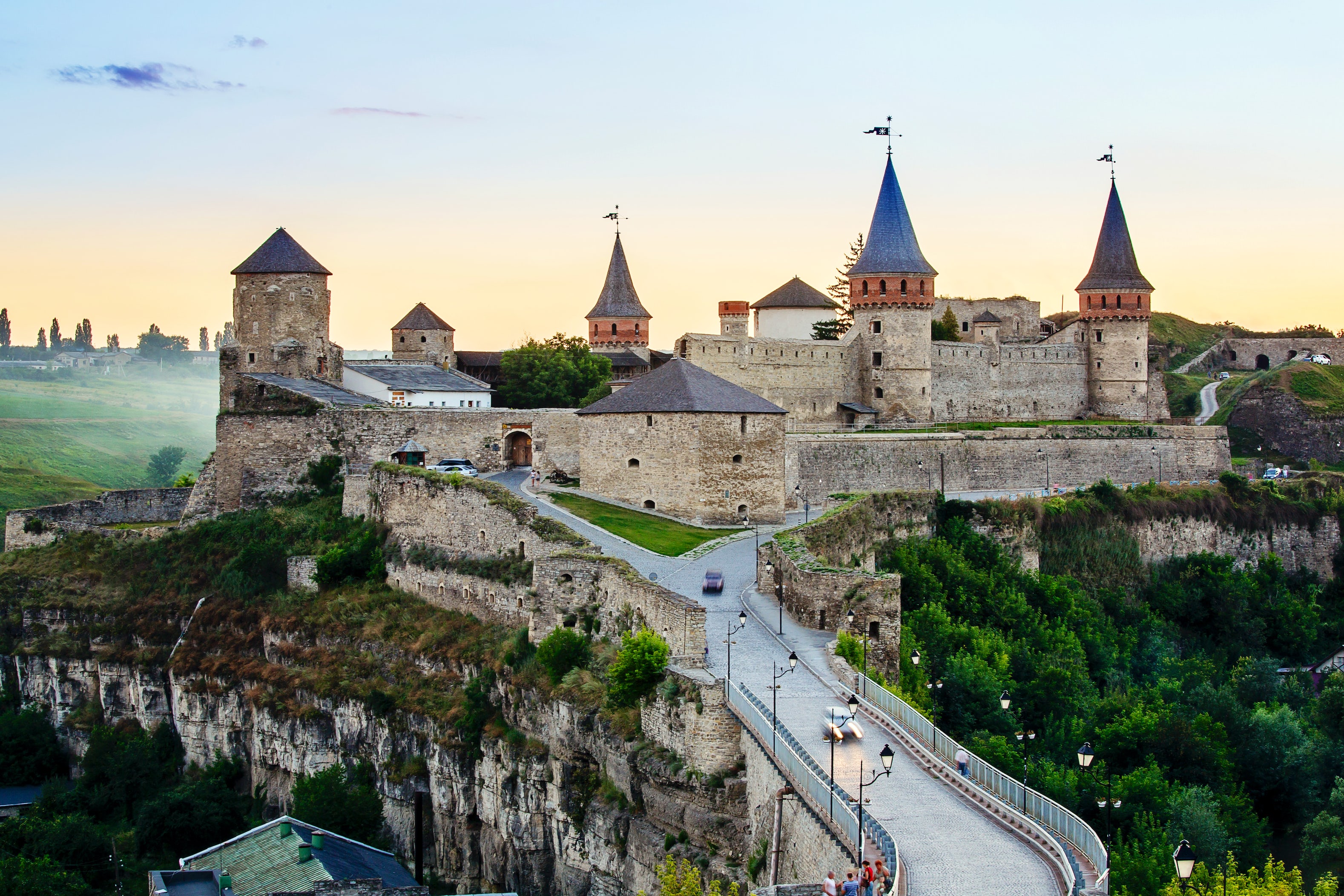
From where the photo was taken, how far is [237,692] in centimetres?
3903

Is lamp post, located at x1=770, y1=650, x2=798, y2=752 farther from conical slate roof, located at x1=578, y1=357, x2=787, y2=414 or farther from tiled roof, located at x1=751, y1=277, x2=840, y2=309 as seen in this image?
tiled roof, located at x1=751, y1=277, x2=840, y2=309

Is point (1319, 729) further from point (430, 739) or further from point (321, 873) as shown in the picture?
point (321, 873)

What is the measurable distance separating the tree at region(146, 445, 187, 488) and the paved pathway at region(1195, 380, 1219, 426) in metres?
64.4

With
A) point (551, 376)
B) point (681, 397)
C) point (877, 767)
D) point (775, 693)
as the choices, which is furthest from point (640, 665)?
point (551, 376)

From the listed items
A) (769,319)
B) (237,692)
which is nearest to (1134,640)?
(237,692)

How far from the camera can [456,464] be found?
153 feet

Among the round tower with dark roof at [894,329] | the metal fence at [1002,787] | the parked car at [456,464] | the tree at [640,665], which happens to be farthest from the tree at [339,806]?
the round tower with dark roof at [894,329]

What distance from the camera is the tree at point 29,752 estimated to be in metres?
40.2

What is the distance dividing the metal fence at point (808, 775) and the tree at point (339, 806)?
1211 cm

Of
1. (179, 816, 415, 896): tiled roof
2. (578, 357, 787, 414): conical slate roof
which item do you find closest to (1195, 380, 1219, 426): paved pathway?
(578, 357, 787, 414): conical slate roof

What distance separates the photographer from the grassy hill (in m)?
96.3

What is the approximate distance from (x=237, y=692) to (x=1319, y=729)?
93.7ft

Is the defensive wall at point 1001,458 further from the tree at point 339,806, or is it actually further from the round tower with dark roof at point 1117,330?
the tree at point 339,806

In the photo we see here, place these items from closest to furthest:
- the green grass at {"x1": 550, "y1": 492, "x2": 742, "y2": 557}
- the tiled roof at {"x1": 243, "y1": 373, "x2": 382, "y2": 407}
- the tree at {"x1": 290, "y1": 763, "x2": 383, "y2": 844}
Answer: the tree at {"x1": 290, "y1": 763, "x2": 383, "y2": 844}
the green grass at {"x1": 550, "y1": 492, "x2": 742, "y2": 557}
the tiled roof at {"x1": 243, "y1": 373, "x2": 382, "y2": 407}
